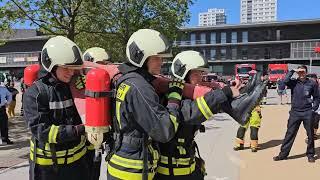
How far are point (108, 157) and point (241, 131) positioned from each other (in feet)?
22.2

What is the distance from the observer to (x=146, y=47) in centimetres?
309

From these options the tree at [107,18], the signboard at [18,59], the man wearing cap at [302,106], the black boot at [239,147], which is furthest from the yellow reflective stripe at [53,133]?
the signboard at [18,59]

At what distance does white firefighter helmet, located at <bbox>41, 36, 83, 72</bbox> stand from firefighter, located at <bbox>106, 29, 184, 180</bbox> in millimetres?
641

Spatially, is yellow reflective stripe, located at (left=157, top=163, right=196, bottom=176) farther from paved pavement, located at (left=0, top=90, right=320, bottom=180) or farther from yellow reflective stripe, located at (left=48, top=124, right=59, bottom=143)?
paved pavement, located at (left=0, top=90, right=320, bottom=180)

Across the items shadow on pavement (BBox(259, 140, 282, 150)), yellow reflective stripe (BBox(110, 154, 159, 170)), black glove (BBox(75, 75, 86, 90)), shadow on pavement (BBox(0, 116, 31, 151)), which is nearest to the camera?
yellow reflective stripe (BBox(110, 154, 159, 170))

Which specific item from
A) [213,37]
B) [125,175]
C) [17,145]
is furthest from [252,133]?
[213,37]

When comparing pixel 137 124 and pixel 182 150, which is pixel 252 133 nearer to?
pixel 182 150

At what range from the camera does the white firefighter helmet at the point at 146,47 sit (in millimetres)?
3094

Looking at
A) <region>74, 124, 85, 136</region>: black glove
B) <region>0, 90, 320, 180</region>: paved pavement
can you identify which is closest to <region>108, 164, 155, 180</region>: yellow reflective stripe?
<region>74, 124, 85, 136</region>: black glove

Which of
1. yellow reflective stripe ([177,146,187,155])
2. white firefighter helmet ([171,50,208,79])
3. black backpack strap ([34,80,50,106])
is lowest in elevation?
yellow reflective stripe ([177,146,187,155])

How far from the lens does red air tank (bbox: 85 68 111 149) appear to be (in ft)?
10.3

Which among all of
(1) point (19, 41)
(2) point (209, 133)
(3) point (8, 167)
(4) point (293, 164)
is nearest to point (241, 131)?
(4) point (293, 164)

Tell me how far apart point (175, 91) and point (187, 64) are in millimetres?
657

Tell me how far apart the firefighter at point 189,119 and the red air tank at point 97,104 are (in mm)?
540
